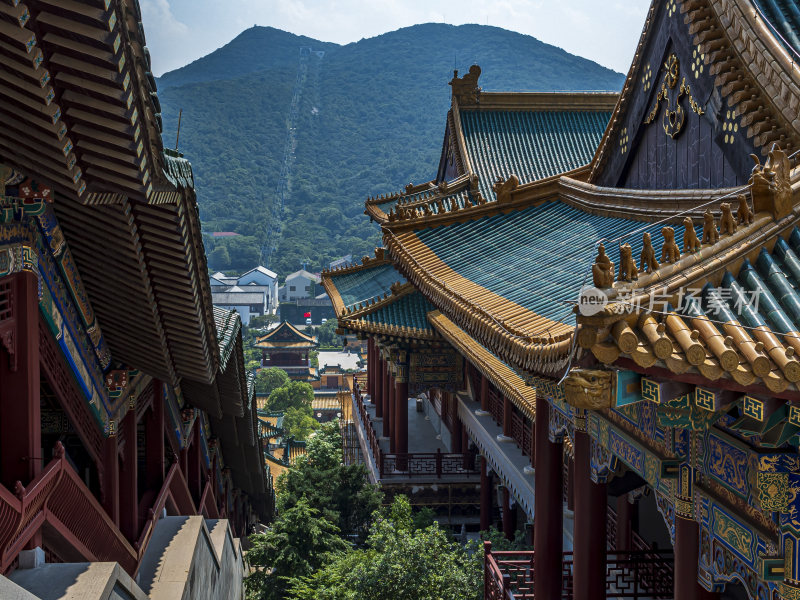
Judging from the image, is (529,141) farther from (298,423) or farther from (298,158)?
(298,158)

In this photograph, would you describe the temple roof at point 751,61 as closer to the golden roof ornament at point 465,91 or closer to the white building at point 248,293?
the golden roof ornament at point 465,91

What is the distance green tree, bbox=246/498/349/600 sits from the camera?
14523mm

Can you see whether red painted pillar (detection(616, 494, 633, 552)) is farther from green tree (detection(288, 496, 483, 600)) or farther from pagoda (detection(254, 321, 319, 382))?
pagoda (detection(254, 321, 319, 382))

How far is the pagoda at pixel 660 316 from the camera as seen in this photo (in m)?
4.79

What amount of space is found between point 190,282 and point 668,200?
4.69 metres

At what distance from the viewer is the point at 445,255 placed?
Answer: 488 inches

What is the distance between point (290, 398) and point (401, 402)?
141 ft

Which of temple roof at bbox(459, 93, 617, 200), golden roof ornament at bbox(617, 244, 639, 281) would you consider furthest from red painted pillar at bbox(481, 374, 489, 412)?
golden roof ornament at bbox(617, 244, 639, 281)

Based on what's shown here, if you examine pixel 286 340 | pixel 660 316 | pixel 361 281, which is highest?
pixel 361 281

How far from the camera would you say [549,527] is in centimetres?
967

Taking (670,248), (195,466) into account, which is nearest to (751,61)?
(670,248)

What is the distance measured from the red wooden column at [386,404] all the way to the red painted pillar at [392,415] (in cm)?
18

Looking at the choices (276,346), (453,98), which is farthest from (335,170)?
(453,98)

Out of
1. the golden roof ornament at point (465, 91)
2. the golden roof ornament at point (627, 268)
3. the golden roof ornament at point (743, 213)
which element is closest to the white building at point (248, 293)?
the golden roof ornament at point (465, 91)
